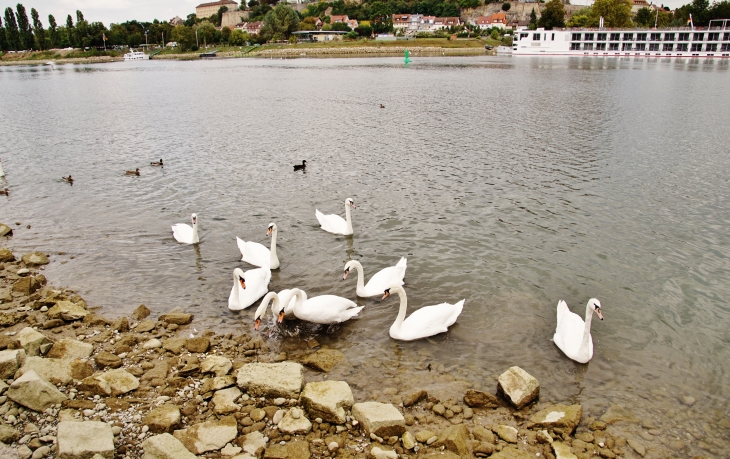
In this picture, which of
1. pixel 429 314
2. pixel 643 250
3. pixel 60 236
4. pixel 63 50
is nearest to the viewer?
pixel 429 314

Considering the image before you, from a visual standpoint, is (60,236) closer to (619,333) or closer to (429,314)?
(429,314)

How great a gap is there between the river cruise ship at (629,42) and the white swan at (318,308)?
555 feet

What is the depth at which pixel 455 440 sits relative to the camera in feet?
22.5

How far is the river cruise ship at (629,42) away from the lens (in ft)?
470

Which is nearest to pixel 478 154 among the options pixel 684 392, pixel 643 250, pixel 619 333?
pixel 643 250

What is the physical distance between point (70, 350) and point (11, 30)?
220639 mm

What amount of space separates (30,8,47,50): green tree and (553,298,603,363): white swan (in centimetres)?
22260

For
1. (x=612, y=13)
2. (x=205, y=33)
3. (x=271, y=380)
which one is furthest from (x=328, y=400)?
(x=205, y=33)

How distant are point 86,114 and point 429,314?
43.7 meters

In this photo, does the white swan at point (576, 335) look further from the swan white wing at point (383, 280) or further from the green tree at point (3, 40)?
the green tree at point (3, 40)

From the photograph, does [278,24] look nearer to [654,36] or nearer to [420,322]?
[654,36]

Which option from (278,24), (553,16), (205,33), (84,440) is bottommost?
(84,440)

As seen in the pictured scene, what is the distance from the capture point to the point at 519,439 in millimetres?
7172

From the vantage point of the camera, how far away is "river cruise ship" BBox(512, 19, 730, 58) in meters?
143
